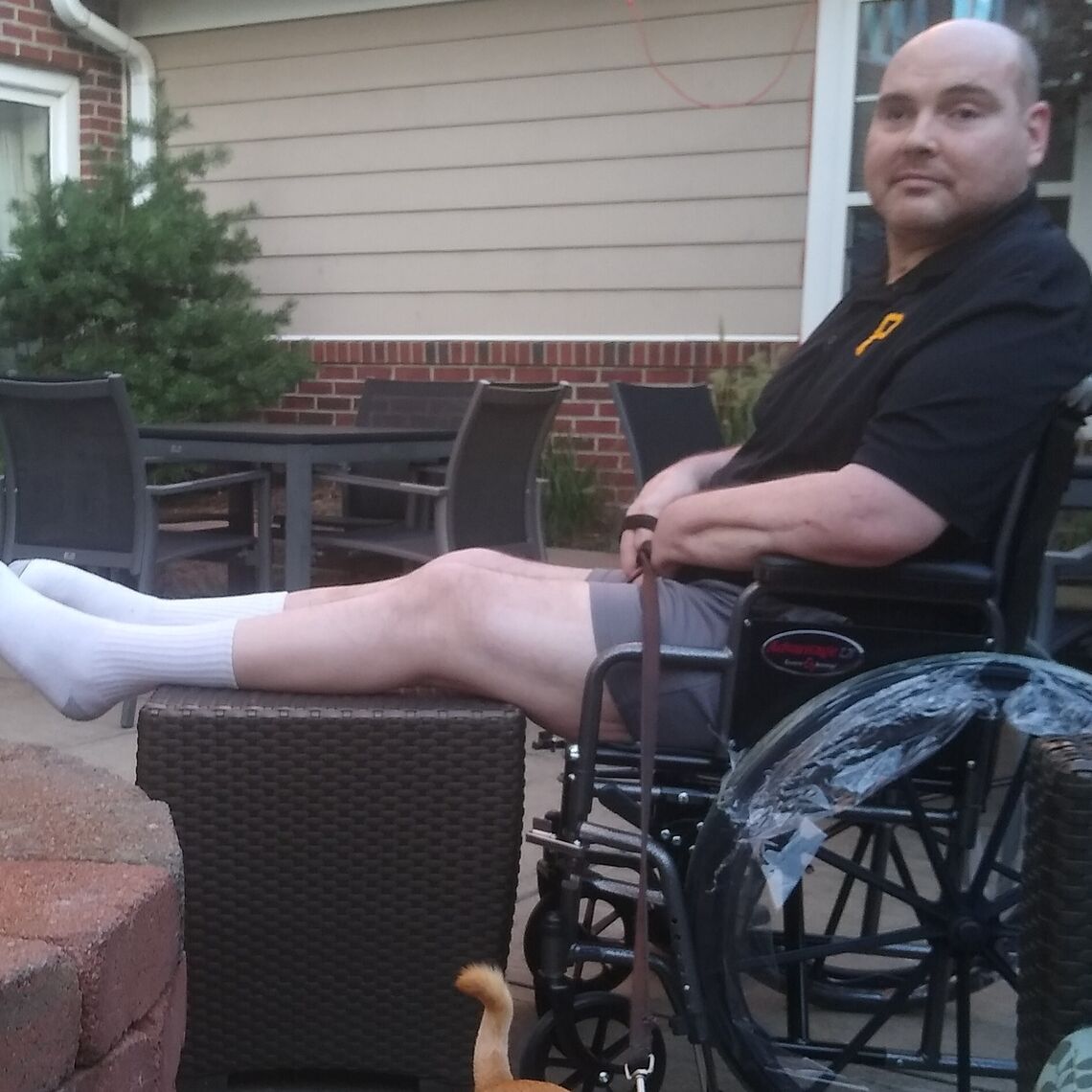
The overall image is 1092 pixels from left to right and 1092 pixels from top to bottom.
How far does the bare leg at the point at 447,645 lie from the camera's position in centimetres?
174

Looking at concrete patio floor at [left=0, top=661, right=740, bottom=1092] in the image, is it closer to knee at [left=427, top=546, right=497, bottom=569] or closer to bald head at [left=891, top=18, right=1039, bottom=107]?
knee at [left=427, top=546, right=497, bottom=569]

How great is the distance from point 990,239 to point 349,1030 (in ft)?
4.35

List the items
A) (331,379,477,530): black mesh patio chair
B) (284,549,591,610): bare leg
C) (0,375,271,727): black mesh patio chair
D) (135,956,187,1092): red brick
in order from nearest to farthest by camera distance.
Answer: (135,956,187,1092): red brick < (284,549,591,610): bare leg < (0,375,271,727): black mesh patio chair < (331,379,477,530): black mesh patio chair

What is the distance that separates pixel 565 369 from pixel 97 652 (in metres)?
4.46

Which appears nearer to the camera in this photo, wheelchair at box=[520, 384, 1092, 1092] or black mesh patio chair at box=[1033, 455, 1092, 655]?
wheelchair at box=[520, 384, 1092, 1092]

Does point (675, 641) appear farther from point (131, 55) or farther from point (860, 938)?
point (131, 55)

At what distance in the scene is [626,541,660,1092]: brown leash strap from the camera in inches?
59.3

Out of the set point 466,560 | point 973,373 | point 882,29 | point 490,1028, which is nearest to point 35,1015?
point 490,1028

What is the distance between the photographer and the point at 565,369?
609 cm

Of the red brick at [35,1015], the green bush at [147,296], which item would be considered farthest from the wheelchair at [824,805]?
the green bush at [147,296]

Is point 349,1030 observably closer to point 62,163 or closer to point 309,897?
point 309,897

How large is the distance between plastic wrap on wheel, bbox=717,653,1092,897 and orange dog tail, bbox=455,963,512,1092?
13.7 inches

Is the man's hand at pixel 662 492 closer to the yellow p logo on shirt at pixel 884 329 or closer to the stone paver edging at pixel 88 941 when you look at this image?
the yellow p logo on shirt at pixel 884 329

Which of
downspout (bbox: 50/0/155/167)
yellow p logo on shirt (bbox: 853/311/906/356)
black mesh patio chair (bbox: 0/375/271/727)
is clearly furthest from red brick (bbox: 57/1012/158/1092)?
downspout (bbox: 50/0/155/167)
